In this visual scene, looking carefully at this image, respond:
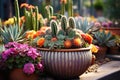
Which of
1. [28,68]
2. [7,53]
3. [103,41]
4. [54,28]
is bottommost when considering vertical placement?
[28,68]

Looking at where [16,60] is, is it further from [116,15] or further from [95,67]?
[116,15]

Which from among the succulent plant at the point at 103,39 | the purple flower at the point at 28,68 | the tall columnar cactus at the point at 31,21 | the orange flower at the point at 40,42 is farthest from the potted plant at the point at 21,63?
the succulent plant at the point at 103,39

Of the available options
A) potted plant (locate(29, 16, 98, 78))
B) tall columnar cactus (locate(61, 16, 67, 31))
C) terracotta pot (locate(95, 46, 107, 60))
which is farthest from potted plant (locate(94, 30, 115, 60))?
tall columnar cactus (locate(61, 16, 67, 31))

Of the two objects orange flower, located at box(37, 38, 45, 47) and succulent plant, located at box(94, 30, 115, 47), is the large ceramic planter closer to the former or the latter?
orange flower, located at box(37, 38, 45, 47)

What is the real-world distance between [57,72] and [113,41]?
8.89ft

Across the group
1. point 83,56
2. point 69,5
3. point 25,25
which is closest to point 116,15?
point 69,5

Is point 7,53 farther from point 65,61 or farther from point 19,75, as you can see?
point 65,61

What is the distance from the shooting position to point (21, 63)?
5.87m

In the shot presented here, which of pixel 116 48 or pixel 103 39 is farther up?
pixel 103 39

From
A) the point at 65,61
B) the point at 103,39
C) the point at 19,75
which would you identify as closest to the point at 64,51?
the point at 65,61

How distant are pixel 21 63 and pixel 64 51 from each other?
0.78 m

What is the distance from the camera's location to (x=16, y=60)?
5840mm

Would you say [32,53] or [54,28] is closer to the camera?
[32,53]

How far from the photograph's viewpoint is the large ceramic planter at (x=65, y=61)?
242 inches
